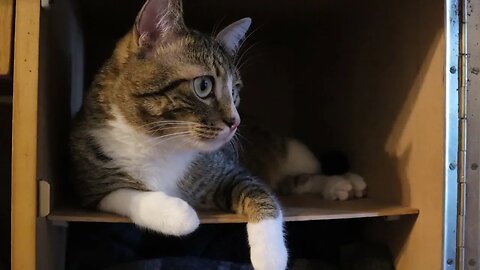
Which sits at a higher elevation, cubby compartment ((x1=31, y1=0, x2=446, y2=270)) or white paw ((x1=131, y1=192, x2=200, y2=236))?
cubby compartment ((x1=31, y1=0, x2=446, y2=270))

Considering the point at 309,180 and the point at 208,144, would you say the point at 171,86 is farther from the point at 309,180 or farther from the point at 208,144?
the point at 309,180

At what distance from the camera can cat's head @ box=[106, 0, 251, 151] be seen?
835mm

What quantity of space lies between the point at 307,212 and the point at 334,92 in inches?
19.6

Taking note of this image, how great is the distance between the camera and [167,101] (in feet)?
2.74

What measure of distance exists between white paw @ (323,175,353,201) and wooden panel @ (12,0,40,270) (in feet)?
2.02

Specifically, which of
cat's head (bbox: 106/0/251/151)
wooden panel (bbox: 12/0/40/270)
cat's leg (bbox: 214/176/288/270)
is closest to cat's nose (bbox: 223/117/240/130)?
cat's head (bbox: 106/0/251/151)

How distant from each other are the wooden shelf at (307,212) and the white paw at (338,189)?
26mm

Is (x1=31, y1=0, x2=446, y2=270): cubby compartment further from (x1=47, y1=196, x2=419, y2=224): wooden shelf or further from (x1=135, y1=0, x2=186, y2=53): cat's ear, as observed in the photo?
(x1=135, y1=0, x2=186, y2=53): cat's ear

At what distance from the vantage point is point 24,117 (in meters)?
0.72

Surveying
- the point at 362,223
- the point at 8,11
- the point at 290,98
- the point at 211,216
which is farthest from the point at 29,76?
the point at 290,98

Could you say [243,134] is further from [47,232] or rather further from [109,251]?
[47,232]

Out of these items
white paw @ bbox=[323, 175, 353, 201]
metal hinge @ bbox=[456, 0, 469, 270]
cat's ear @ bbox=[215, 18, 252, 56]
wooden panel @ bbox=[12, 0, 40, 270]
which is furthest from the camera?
white paw @ bbox=[323, 175, 353, 201]

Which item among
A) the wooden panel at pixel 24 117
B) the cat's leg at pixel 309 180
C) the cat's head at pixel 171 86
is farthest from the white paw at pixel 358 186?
the wooden panel at pixel 24 117

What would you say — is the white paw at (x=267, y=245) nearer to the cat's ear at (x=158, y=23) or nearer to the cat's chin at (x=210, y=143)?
the cat's chin at (x=210, y=143)
